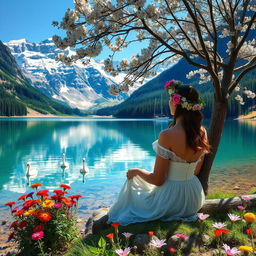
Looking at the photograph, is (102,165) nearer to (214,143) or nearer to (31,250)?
(214,143)

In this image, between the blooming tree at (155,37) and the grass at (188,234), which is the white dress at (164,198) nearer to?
the grass at (188,234)

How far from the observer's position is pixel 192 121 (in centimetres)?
475

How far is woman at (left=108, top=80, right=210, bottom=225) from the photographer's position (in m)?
4.68

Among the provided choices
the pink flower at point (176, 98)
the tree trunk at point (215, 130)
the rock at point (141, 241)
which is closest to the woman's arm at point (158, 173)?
the pink flower at point (176, 98)

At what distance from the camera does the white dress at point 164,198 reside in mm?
4961

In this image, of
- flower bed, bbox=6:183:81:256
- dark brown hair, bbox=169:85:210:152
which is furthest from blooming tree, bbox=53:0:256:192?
flower bed, bbox=6:183:81:256

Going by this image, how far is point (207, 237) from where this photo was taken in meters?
4.78

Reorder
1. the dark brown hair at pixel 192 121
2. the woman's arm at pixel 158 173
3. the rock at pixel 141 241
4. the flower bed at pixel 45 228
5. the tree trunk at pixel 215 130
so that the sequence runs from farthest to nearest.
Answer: the tree trunk at pixel 215 130, the flower bed at pixel 45 228, the woman's arm at pixel 158 173, the dark brown hair at pixel 192 121, the rock at pixel 141 241

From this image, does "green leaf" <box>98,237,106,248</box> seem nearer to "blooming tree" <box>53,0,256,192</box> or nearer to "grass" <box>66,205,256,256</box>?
"grass" <box>66,205,256,256</box>

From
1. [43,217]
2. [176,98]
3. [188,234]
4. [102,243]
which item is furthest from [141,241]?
[176,98]

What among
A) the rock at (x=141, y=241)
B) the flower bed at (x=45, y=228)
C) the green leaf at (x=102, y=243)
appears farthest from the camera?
the flower bed at (x=45, y=228)

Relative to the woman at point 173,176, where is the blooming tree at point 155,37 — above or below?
above

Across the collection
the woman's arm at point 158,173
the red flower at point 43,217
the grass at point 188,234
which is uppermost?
the woman's arm at point 158,173

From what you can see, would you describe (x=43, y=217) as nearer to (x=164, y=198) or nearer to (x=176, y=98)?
(x=164, y=198)
